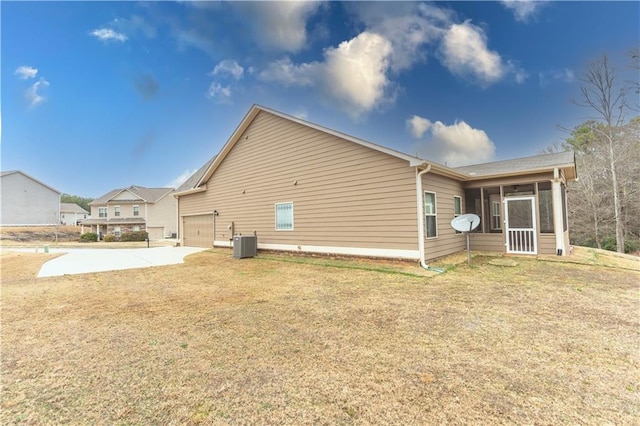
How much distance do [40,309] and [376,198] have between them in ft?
27.1

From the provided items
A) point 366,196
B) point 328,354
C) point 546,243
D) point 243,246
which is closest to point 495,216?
point 546,243

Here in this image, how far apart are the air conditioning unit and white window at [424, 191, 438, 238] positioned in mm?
7087

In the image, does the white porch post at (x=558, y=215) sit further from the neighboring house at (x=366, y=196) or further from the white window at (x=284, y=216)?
the white window at (x=284, y=216)

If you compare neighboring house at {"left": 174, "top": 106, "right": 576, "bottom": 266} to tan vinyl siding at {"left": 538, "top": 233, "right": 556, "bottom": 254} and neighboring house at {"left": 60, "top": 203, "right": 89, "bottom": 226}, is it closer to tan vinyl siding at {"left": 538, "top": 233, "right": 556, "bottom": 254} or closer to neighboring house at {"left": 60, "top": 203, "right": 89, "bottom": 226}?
tan vinyl siding at {"left": 538, "top": 233, "right": 556, "bottom": 254}

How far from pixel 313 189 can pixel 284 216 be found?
6.28ft

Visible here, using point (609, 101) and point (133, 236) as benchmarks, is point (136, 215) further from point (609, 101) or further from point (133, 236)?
point (609, 101)

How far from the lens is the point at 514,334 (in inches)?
149

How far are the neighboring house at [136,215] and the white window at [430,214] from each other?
1345 inches

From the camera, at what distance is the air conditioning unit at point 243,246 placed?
39.0 feet

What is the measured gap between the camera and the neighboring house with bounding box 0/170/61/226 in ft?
108

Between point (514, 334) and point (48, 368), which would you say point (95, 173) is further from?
point (514, 334)

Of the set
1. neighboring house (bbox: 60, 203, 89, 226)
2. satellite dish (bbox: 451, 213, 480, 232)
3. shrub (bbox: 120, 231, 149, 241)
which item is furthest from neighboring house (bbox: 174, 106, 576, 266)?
neighboring house (bbox: 60, 203, 89, 226)

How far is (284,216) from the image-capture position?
39.3 feet

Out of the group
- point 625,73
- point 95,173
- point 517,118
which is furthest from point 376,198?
point 95,173
